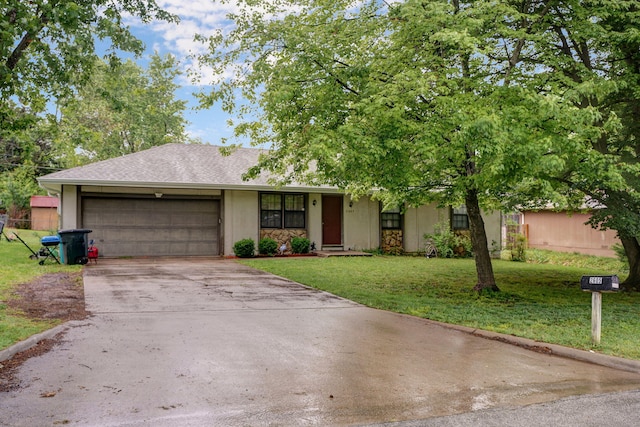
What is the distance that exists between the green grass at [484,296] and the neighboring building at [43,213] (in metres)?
24.4

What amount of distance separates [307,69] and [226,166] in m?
10.7

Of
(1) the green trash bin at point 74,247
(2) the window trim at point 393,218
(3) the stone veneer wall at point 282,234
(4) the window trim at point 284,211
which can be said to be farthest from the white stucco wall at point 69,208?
(2) the window trim at point 393,218

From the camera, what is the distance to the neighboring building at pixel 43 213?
34312 mm

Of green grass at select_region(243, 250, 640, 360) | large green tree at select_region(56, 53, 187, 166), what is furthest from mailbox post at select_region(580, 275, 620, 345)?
large green tree at select_region(56, 53, 187, 166)

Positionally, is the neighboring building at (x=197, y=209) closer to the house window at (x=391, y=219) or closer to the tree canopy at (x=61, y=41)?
the house window at (x=391, y=219)

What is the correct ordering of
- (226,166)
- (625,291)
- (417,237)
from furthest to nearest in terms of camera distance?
(417,237)
(226,166)
(625,291)

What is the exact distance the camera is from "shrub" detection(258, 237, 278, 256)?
18062mm

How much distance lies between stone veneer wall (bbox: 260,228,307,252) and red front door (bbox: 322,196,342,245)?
1130 millimetres

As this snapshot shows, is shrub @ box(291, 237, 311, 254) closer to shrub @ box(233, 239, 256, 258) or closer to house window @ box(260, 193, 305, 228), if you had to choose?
house window @ box(260, 193, 305, 228)

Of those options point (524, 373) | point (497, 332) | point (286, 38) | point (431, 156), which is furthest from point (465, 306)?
point (286, 38)

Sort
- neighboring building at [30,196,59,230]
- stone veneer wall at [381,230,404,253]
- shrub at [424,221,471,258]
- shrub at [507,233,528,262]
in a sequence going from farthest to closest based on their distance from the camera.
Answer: neighboring building at [30,196,59,230]
shrub at [507,233,528,262]
stone veneer wall at [381,230,404,253]
shrub at [424,221,471,258]

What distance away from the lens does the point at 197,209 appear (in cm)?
1814

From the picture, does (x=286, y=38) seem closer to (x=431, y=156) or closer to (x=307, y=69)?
(x=307, y=69)

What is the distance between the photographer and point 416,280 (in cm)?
1302
